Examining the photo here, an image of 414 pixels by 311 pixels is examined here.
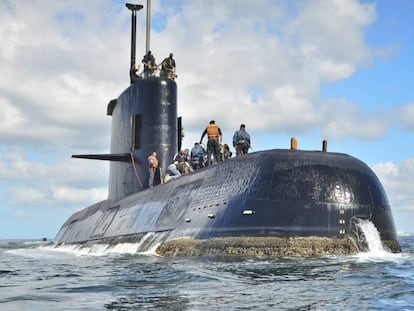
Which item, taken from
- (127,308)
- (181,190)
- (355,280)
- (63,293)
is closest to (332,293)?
(355,280)

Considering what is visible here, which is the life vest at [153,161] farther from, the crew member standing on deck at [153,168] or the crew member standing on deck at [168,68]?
the crew member standing on deck at [168,68]

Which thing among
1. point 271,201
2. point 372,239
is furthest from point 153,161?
point 372,239

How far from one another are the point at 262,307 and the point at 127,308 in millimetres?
1410

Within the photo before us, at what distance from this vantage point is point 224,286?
7324 millimetres

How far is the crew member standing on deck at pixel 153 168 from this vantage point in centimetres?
1862

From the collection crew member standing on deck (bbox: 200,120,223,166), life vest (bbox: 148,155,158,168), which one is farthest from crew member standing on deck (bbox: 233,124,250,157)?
life vest (bbox: 148,155,158,168)

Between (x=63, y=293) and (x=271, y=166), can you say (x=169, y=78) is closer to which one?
(x=271, y=166)

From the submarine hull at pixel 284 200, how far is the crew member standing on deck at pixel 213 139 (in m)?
2.72

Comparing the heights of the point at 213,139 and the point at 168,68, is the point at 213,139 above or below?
below

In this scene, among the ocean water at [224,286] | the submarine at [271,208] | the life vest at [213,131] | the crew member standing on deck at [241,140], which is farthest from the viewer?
the life vest at [213,131]

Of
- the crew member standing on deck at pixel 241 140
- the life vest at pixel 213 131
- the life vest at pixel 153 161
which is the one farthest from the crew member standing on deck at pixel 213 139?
the life vest at pixel 153 161

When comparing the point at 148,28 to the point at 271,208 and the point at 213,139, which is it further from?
the point at 271,208

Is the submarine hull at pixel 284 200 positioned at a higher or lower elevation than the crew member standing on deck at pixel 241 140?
lower

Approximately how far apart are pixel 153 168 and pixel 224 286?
38.5 feet
